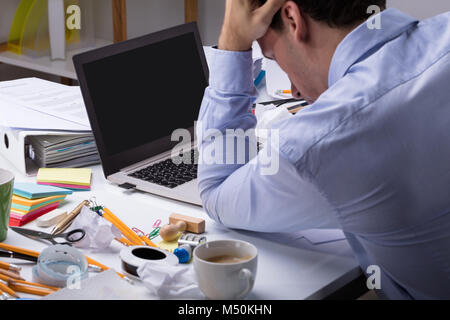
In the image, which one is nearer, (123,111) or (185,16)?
(123,111)

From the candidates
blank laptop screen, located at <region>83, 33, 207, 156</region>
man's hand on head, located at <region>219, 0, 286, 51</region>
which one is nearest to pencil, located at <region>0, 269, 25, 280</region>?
blank laptop screen, located at <region>83, 33, 207, 156</region>

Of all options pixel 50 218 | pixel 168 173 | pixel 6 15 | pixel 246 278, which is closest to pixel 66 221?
pixel 50 218

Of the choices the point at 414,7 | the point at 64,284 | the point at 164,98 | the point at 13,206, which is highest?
the point at 414,7

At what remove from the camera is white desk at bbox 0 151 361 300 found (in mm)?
935

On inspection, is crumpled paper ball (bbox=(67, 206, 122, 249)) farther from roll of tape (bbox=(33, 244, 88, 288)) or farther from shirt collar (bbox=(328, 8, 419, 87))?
shirt collar (bbox=(328, 8, 419, 87))

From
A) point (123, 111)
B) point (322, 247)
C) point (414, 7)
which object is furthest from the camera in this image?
point (414, 7)

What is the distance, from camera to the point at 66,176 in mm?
1301

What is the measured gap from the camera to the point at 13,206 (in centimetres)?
116

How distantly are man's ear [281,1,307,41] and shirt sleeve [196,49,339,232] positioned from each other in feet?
0.51

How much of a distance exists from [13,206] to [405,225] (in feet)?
2.26

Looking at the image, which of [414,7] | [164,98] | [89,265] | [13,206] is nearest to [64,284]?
[89,265]

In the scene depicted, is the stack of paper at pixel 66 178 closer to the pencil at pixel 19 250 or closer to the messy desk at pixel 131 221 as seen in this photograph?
the messy desk at pixel 131 221

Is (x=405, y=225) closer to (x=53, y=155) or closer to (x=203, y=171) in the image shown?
(x=203, y=171)

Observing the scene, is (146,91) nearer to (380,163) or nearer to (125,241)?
(125,241)
